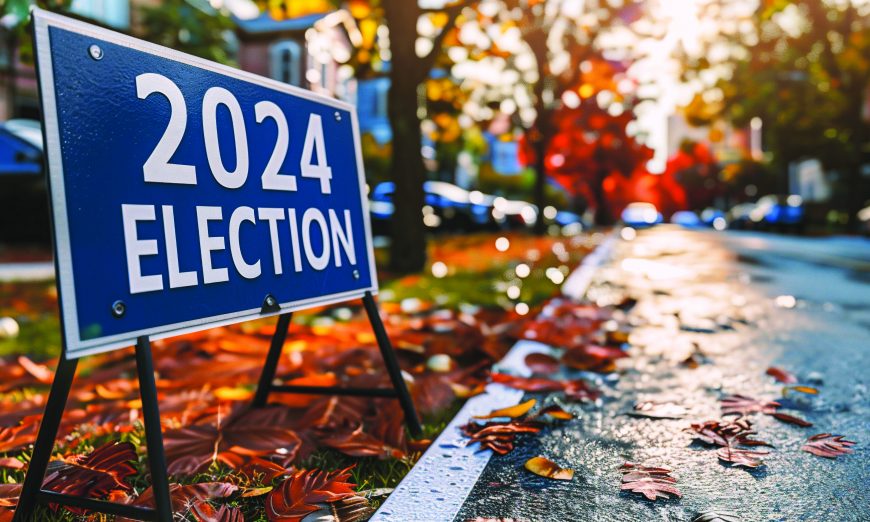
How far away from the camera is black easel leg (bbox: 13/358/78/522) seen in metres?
1.99

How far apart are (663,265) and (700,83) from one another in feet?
57.7

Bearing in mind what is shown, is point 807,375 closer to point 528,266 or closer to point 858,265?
point 528,266

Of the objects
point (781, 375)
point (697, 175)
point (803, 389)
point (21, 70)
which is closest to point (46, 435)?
point (803, 389)

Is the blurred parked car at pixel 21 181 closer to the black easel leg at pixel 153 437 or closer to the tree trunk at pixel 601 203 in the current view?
the black easel leg at pixel 153 437

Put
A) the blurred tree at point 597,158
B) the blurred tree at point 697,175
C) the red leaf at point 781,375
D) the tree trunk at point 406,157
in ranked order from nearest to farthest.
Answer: the red leaf at point 781,375
the tree trunk at point 406,157
the blurred tree at point 597,158
the blurred tree at point 697,175

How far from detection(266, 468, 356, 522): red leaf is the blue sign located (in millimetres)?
549

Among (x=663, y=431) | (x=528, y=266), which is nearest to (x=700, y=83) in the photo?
(x=528, y=266)

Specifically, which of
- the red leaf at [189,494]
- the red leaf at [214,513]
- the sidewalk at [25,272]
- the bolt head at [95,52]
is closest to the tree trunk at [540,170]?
the sidewalk at [25,272]

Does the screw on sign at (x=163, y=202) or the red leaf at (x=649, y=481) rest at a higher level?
the screw on sign at (x=163, y=202)

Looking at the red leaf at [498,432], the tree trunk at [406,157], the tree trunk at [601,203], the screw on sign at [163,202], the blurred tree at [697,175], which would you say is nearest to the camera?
the screw on sign at [163,202]

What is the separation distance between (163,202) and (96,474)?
2.88 ft

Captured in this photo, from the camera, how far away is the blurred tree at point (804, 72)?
24.4m

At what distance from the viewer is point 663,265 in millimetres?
12164

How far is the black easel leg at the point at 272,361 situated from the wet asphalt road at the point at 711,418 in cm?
107
